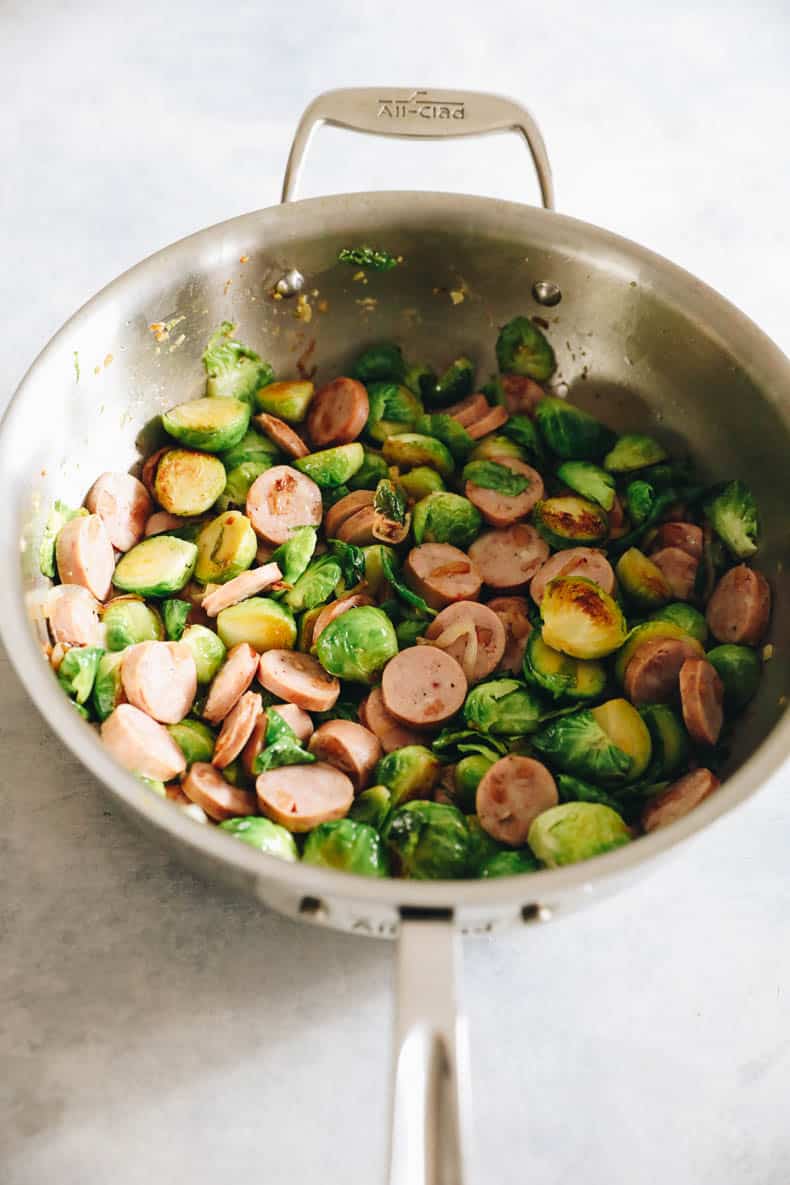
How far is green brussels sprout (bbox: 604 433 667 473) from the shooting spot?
2.02 metres

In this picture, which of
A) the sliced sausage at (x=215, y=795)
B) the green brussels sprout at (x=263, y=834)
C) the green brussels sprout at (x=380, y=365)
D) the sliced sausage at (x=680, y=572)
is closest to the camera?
the green brussels sprout at (x=263, y=834)

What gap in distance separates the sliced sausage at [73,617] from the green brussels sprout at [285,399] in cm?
57

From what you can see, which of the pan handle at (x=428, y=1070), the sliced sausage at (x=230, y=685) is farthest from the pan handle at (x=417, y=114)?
the pan handle at (x=428, y=1070)

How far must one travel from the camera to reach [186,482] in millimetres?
1941

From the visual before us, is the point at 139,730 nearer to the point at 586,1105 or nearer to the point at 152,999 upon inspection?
the point at 152,999

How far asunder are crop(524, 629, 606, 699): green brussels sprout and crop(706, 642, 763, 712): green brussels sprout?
188 millimetres

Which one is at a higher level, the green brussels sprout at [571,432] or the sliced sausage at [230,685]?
the green brussels sprout at [571,432]

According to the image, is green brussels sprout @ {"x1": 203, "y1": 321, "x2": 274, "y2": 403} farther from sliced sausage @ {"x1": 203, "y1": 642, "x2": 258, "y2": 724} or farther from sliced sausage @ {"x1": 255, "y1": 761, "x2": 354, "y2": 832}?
sliced sausage @ {"x1": 255, "y1": 761, "x2": 354, "y2": 832}

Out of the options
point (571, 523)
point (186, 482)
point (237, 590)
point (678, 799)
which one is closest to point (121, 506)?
point (186, 482)

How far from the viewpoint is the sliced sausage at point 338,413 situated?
6.82 ft

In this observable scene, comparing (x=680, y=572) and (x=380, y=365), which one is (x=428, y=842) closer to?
(x=680, y=572)

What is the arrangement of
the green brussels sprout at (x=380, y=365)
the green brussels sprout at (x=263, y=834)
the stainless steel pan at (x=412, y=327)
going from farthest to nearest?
A: the green brussels sprout at (x=380, y=365) → the stainless steel pan at (x=412, y=327) → the green brussels sprout at (x=263, y=834)

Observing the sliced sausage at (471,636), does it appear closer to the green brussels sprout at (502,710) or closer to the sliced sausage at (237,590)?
the green brussels sprout at (502,710)

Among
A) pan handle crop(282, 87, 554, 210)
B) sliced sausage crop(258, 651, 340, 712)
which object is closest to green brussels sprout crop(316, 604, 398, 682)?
sliced sausage crop(258, 651, 340, 712)
